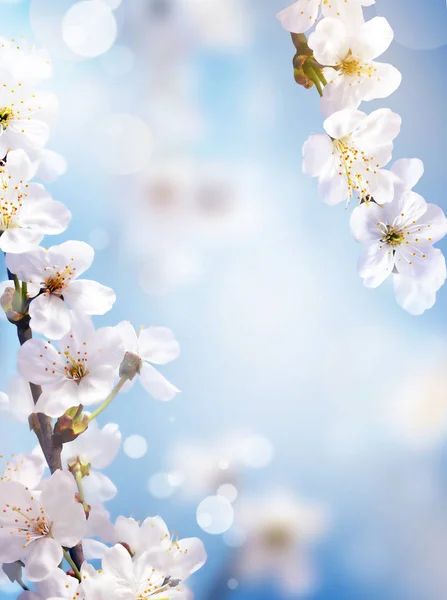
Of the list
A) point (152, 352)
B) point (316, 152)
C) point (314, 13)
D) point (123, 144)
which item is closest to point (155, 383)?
point (152, 352)

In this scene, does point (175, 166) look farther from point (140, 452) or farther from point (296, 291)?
point (140, 452)

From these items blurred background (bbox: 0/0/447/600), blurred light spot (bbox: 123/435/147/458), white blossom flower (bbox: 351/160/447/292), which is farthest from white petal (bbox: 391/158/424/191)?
blurred light spot (bbox: 123/435/147/458)

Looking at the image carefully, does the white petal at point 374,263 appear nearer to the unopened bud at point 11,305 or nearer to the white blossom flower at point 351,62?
the white blossom flower at point 351,62

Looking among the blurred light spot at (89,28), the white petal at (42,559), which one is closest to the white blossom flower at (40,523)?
the white petal at (42,559)

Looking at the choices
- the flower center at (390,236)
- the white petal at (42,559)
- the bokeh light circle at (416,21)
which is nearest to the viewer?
the white petal at (42,559)

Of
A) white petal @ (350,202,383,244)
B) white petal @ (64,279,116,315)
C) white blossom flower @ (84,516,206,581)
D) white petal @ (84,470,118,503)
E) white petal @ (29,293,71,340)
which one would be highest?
white petal @ (350,202,383,244)

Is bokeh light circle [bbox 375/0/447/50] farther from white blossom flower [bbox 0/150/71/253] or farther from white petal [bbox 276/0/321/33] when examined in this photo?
white blossom flower [bbox 0/150/71/253]

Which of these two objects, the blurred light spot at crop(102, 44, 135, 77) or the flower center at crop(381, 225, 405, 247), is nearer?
the flower center at crop(381, 225, 405, 247)
